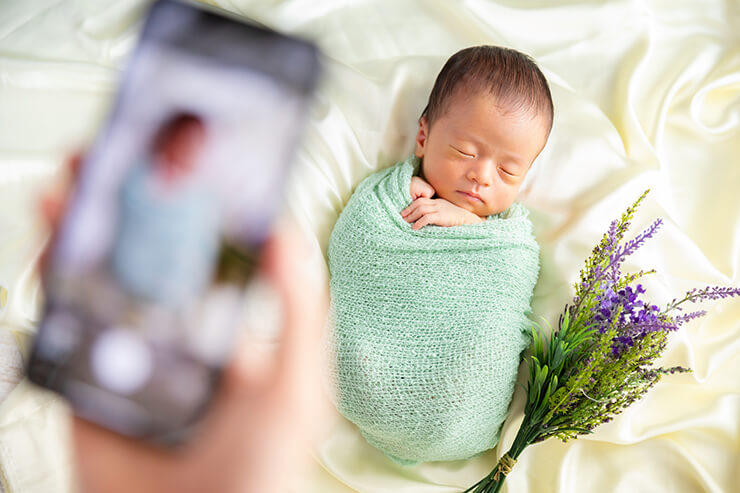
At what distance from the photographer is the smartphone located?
0.36 meters

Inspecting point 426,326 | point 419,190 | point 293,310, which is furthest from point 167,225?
point 419,190

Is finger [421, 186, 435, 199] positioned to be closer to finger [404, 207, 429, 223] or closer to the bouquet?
finger [404, 207, 429, 223]

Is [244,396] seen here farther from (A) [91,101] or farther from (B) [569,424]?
(A) [91,101]

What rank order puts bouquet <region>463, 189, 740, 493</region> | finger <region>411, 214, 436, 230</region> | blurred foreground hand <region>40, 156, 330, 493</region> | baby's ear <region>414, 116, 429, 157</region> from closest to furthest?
blurred foreground hand <region>40, 156, 330, 493</region> → bouquet <region>463, 189, 740, 493</region> → finger <region>411, 214, 436, 230</region> → baby's ear <region>414, 116, 429, 157</region>

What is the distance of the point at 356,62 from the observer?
1.30m

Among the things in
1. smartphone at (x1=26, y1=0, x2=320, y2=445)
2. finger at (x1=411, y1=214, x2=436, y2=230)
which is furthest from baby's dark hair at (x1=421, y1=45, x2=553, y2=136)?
smartphone at (x1=26, y1=0, x2=320, y2=445)

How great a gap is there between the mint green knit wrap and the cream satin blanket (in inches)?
3.4

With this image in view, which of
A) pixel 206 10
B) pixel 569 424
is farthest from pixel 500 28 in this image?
pixel 206 10

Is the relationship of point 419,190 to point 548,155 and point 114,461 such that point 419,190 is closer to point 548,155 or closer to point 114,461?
point 548,155

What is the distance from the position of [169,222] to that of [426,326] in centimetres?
66

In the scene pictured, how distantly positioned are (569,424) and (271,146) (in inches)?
30.6

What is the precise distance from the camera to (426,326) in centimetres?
99

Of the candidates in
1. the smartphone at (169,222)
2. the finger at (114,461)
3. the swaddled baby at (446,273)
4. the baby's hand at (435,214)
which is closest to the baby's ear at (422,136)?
the swaddled baby at (446,273)

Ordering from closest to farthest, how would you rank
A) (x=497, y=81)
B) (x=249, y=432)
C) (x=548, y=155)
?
A: (x=249, y=432) → (x=497, y=81) → (x=548, y=155)
